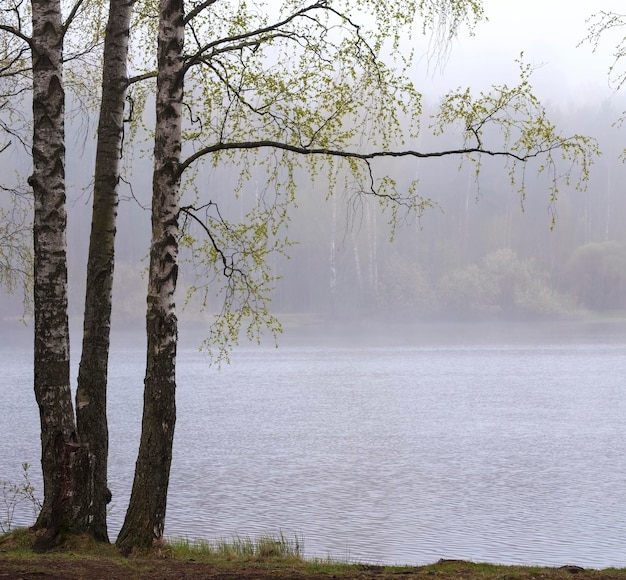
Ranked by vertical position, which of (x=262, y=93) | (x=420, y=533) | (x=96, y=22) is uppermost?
(x=96, y=22)

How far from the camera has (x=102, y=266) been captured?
32.0 ft

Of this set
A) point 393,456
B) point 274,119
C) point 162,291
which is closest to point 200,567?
point 162,291

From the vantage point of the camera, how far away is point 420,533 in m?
15.5

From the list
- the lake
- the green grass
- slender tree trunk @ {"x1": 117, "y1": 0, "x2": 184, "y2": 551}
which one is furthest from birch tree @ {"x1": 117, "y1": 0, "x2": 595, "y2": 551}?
the lake

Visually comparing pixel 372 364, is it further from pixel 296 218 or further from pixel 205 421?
pixel 296 218

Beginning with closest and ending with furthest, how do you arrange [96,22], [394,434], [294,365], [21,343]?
[96,22] → [394,434] → [294,365] → [21,343]

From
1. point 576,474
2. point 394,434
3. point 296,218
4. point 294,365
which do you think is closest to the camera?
point 576,474

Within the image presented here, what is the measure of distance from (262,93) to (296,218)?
9572 cm

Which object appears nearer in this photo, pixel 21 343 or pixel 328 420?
pixel 328 420

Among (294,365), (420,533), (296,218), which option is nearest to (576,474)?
(420,533)

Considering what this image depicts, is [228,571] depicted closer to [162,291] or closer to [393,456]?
[162,291]

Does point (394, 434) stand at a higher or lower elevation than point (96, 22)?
lower

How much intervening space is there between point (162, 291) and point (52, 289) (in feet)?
3.30

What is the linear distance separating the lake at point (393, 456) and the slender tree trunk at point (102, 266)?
181 inches
